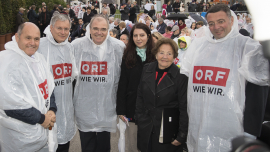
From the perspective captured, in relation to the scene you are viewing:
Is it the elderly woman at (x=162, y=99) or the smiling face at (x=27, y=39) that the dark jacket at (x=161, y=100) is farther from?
the smiling face at (x=27, y=39)

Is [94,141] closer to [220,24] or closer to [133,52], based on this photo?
[133,52]

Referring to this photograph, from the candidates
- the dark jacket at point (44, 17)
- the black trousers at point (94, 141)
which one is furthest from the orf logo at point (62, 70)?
the dark jacket at point (44, 17)

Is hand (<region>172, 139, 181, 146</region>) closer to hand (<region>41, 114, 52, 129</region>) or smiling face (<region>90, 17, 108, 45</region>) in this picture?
hand (<region>41, 114, 52, 129</region>)

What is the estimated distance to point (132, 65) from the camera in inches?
107

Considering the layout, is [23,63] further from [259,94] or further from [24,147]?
[259,94]

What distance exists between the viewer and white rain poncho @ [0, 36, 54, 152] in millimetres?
1990

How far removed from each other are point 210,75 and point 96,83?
4.57 feet

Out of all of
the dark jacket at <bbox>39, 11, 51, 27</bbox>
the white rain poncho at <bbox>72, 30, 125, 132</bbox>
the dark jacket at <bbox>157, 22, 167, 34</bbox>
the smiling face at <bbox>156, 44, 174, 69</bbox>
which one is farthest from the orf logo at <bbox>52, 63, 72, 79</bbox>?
the dark jacket at <bbox>39, 11, 51, 27</bbox>

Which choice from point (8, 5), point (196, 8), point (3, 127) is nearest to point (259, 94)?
point (3, 127)

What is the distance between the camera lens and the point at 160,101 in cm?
230

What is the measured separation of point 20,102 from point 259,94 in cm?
199

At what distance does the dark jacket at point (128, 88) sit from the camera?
2744mm

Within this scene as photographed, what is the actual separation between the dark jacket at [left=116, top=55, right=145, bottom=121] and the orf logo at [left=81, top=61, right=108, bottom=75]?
249 millimetres

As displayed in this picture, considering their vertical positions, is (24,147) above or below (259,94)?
below
